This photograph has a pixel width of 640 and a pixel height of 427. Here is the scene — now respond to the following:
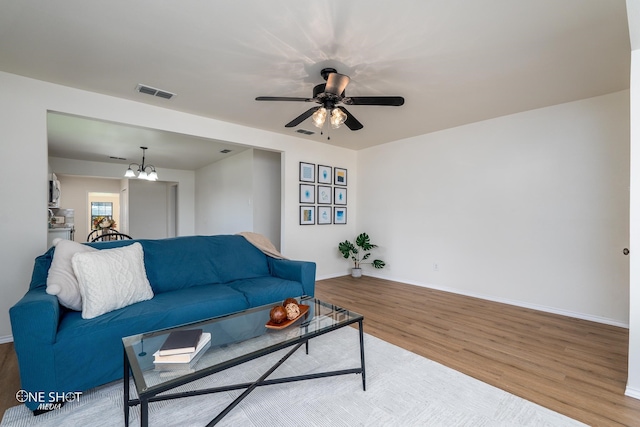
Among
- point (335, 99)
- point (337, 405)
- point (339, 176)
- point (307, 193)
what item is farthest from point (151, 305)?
point (339, 176)

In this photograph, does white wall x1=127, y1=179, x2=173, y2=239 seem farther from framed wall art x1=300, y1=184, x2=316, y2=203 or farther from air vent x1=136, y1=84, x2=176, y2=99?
air vent x1=136, y1=84, x2=176, y2=99

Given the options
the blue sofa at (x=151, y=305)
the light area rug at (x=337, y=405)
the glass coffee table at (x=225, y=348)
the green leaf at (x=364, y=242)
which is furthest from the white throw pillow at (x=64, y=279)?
the green leaf at (x=364, y=242)

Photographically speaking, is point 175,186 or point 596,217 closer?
point 596,217

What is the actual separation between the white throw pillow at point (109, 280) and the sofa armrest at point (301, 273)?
1.26m

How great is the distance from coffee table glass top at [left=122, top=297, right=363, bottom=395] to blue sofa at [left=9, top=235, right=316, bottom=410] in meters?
0.40

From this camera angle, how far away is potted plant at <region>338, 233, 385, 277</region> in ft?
17.5

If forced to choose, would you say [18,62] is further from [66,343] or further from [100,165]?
[100,165]

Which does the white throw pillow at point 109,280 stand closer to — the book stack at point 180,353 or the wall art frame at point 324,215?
the book stack at point 180,353

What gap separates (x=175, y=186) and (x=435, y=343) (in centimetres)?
809

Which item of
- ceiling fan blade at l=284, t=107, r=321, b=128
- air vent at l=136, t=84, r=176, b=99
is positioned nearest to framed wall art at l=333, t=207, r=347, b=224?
ceiling fan blade at l=284, t=107, r=321, b=128

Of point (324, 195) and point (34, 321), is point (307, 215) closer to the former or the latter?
point (324, 195)

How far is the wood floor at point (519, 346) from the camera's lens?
6.05ft

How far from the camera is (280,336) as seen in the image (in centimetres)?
170

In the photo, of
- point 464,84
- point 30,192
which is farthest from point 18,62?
point 464,84
